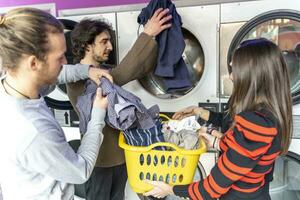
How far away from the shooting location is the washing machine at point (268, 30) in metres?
1.60

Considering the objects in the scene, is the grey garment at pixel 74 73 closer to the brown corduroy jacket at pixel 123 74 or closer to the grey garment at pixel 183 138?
the brown corduroy jacket at pixel 123 74

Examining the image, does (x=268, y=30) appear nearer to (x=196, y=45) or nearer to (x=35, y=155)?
(x=196, y=45)

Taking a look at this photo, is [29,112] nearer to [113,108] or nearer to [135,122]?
[113,108]

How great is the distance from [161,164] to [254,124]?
487 mm

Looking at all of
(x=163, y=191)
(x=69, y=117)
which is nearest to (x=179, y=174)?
(x=163, y=191)

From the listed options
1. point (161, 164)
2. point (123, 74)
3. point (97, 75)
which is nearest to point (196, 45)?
point (123, 74)

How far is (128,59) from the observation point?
1.47m

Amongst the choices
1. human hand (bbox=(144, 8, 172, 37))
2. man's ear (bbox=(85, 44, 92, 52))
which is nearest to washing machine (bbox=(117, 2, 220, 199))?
human hand (bbox=(144, 8, 172, 37))

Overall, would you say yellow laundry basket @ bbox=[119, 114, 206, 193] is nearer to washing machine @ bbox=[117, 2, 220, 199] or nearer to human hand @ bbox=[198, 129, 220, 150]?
human hand @ bbox=[198, 129, 220, 150]

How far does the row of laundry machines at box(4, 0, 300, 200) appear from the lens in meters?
1.65

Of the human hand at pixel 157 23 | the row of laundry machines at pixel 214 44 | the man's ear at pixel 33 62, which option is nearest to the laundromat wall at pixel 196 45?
the row of laundry machines at pixel 214 44

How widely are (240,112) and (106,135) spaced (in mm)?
731

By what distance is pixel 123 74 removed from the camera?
4.85ft

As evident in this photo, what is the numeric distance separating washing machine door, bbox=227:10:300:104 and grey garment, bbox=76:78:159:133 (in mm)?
656
